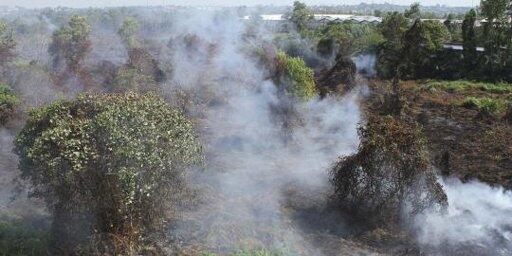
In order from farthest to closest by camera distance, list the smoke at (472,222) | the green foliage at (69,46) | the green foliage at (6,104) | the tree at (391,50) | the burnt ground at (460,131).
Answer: the tree at (391,50) → the green foliage at (69,46) → the green foliage at (6,104) → the burnt ground at (460,131) → the smoke at (472,222)

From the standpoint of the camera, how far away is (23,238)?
1227 centimetres

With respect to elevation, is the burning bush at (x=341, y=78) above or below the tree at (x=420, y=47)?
below

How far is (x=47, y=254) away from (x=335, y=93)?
21.6 m

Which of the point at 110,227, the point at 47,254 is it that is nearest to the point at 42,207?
the point at 47,254

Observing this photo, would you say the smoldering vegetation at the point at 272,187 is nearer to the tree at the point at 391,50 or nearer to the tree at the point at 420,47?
the tree at the point at 391,50

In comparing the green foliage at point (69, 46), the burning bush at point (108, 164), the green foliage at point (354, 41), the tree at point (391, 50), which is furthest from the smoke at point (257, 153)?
the tree at point (391, 50)

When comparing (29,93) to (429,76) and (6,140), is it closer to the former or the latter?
(6,140)

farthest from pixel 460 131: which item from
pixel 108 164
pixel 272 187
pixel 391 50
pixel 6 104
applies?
pixel 6 104

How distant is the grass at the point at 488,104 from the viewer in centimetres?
2652

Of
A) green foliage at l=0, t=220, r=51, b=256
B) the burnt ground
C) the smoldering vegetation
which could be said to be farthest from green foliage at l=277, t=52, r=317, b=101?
green foliage at l=0, t=220, r=51, b=256

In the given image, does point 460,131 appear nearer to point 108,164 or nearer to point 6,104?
point 108,164

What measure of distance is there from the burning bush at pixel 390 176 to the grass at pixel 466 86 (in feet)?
67.2

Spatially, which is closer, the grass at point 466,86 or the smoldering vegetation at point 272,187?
the smoldering vegetation at point 272,187

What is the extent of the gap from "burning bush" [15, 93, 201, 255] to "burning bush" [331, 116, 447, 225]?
5126mm
